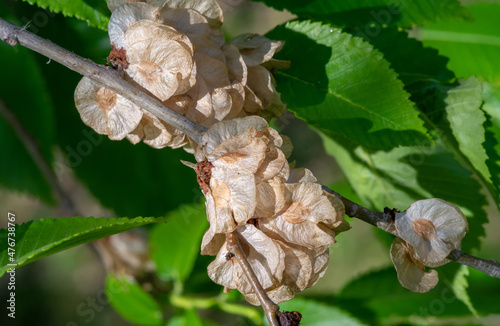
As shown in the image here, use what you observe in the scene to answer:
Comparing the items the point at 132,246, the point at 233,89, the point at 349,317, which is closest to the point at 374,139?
the point at 233,89

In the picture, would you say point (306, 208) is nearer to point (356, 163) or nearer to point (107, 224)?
point (107, 224)

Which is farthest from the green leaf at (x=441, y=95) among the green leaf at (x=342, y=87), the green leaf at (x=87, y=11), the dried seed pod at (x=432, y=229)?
the green leaf at (x=87, y=11)

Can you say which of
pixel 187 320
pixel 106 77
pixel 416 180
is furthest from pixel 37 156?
pixel 416 180

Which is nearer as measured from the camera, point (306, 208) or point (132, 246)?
point (306, 208)

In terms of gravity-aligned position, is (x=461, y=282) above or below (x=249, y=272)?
below

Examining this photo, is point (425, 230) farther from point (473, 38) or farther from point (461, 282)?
point (473, 38)
